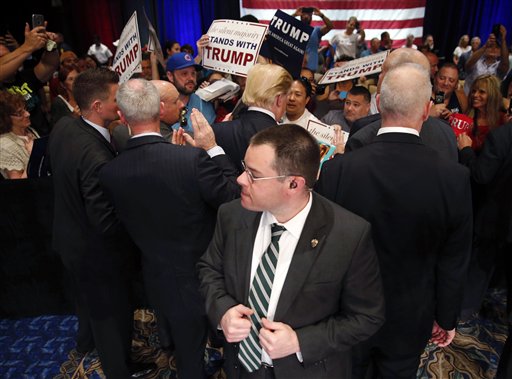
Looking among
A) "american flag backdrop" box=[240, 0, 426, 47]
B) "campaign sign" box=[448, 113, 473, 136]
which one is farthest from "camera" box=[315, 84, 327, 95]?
"american flag backdrop" box=[240, 0, 426, 47]

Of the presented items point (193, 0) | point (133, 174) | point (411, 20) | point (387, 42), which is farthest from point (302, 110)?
point (411, 20)

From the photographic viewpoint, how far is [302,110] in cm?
374

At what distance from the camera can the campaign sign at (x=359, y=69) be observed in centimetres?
373

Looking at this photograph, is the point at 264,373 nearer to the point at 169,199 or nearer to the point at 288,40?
the point at 169,199

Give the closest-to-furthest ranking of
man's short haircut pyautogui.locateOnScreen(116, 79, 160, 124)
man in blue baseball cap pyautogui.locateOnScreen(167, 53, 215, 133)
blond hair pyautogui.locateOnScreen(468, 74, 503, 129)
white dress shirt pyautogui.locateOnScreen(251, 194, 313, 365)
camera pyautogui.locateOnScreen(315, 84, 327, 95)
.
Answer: white dress shirt pyautogui.locateOnScreen(251, 194, 313, 365)
man's short haircut pyautogui.locateOnScreen(116, 79, 160, 124)
blond hair pyautogui.locateOnScreen(468, 74, 503, 129)
man in blue baseball cap pyautogui.locateOnScreen(167, 53, 215, 133)
camera pyautogui.locateOnScreen(315, 84, 327, 95)

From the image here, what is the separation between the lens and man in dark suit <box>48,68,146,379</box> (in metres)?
2.23

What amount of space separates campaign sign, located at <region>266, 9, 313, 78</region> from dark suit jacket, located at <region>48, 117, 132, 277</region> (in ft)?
5.81

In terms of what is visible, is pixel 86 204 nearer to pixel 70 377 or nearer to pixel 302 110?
pixel 70 377

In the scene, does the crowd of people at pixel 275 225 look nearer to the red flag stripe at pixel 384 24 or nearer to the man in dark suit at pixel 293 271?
the man in dark suit at pixel 293 271

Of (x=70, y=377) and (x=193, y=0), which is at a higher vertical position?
(x=193, y=0)

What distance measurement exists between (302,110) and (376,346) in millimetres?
2269

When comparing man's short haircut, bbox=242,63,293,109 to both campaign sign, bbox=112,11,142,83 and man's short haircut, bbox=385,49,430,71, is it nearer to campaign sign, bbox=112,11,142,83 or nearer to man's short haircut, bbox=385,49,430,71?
man's short haircut, bbox=385,49,430,71

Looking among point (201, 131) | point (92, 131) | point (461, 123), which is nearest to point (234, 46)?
point (201, 131)

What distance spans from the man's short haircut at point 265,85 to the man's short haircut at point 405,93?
2.91ft
